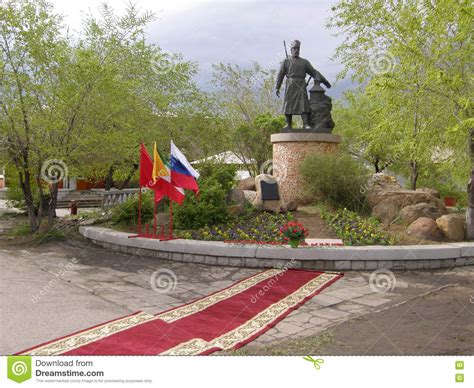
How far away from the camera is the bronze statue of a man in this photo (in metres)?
13.3

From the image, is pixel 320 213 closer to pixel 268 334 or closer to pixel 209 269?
pixel 209 269

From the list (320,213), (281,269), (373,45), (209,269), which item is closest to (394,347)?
(281,269)

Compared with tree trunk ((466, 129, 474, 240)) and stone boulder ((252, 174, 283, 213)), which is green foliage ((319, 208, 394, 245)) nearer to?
stone boulder ((252, 174, 283, 213))

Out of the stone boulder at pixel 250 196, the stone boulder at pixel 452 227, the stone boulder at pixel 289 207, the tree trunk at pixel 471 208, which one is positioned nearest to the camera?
the stone boulder at pixel 452 227

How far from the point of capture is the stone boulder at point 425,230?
9500mm

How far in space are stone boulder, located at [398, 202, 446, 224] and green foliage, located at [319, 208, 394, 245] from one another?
0.67 meters

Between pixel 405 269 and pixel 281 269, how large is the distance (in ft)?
7.50

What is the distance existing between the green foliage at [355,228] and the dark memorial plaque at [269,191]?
120 cm

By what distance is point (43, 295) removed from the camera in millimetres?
6059

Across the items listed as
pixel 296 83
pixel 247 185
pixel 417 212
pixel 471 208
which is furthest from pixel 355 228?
pixel 296 83

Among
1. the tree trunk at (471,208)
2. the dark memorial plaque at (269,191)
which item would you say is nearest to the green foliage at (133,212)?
the dark memorial plaque at (269,191)

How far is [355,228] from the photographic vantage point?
383 inches

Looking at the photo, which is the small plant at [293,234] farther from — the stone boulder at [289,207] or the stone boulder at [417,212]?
the stone boulder at [417,212]

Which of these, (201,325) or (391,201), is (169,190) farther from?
(391,201)
